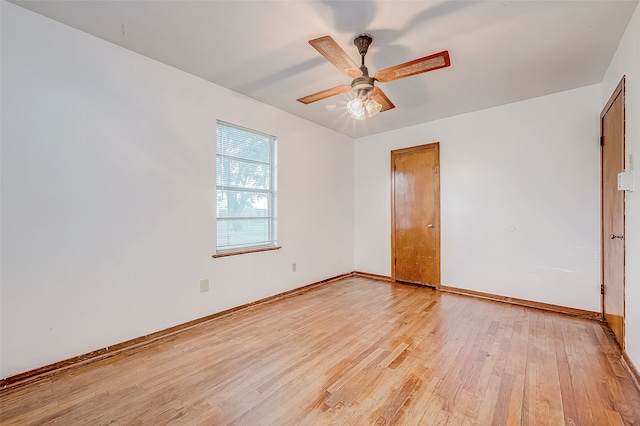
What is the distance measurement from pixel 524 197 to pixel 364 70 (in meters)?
2.84

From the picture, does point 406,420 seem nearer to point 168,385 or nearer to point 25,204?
point 168,385

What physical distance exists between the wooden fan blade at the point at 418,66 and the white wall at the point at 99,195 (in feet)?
6.48

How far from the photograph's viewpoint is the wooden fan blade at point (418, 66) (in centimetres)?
195

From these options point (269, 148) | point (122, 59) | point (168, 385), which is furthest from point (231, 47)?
point (168, 385)

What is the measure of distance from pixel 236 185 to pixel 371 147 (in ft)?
9.17

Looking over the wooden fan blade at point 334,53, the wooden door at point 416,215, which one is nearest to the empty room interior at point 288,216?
the wooden fan blade at point 334,53

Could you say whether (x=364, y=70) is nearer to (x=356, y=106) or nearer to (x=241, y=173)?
(x=356, y=106)

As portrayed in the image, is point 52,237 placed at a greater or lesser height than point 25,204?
lesser

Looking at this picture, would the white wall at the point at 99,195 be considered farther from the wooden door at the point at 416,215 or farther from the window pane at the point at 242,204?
the wooden door at the point at 416,215

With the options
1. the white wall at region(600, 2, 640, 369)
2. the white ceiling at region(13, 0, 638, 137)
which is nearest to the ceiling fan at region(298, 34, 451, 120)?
the white ceiling at region(13, 0, 638, 137)

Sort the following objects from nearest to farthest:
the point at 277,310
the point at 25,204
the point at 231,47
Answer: the point at 25,204, the point at 231,47, the point at 277,310

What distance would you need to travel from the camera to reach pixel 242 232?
3.61m

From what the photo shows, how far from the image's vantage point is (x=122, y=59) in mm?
2523

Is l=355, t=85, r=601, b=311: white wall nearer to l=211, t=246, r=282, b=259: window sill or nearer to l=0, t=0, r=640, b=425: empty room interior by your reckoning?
l=0, t=0, r=640, b=425: empty room interior
